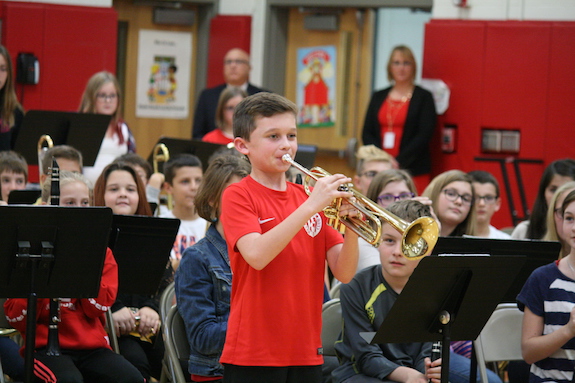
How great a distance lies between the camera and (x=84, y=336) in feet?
13.1

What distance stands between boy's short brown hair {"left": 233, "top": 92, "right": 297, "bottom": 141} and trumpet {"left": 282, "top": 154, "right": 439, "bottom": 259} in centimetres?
17

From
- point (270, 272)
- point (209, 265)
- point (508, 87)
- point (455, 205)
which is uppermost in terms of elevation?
point (508, 87)

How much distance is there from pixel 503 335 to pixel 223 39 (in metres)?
6.36

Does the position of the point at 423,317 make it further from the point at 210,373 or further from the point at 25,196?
the point at 25,196

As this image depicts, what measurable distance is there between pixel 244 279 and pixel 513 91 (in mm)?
5788

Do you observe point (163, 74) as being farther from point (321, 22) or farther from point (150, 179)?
point (150, 179)

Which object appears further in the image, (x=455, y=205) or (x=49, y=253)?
(x=455, y=205)

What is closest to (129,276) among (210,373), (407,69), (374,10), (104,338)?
(104,338)

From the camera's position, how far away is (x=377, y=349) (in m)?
3.79

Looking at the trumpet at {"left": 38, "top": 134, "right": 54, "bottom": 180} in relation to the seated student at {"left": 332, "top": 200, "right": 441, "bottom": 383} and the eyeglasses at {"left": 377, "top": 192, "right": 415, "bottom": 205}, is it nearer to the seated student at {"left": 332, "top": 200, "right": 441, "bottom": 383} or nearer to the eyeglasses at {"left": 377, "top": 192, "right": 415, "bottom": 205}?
the eyeglasses at {"left": 377, "top": 192, "right": 415, "bottom": 205}

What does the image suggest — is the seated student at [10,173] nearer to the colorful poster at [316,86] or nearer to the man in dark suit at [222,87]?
the man in dark suit at [222,87]

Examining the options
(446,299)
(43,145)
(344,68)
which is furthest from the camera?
(344,68)

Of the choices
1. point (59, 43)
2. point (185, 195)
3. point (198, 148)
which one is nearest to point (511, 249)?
point (185, 195)

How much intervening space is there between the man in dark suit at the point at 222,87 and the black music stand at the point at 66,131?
2303 millimetres
